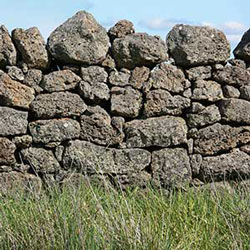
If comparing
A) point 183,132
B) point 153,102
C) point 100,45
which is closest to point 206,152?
point 183,132

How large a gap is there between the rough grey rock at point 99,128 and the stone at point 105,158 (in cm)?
8

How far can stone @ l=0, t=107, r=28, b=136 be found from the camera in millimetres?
5859

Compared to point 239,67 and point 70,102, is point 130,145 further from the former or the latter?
point 239,67

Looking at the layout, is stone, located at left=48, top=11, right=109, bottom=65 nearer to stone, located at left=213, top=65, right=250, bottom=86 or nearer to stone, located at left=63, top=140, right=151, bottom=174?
stone, located at left=63, top=140, right=151, bottom=174

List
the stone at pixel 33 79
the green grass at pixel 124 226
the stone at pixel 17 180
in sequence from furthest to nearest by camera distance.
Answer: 1. the stone at pixel 33 79
2. the stone at pixel 17 180
3. the green grass at pixel 124 226

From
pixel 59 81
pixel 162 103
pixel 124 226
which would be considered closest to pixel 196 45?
pixel 162 103

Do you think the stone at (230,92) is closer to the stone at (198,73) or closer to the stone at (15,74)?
the stone at (198,73)

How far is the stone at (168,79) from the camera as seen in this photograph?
5.92m

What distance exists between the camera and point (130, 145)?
590 centimetres

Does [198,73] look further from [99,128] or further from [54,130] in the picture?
[54,130]

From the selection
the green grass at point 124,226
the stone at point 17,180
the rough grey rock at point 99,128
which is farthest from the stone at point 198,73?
the stone at point 17,180

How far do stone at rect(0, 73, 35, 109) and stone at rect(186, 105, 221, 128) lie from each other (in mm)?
1640

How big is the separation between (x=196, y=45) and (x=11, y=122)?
2020 millimetres

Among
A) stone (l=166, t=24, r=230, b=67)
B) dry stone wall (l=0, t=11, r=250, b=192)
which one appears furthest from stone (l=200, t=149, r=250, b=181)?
stone (l=166, t=24, r=230, b=67)
